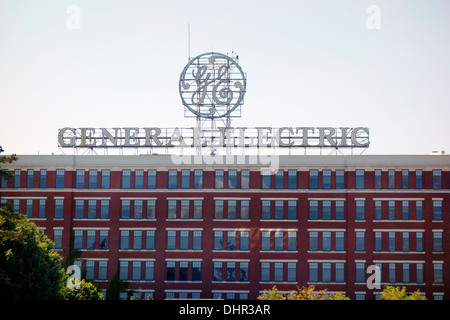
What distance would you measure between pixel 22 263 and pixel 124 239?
942 inches

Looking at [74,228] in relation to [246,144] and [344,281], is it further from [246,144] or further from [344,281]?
[344,281]

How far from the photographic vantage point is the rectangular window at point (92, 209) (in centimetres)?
6962

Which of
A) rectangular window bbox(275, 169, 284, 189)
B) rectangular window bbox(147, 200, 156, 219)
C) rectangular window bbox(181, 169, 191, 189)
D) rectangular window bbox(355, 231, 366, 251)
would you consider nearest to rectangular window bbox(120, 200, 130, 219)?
rectangular window bbox(147, 200, 156, 219)

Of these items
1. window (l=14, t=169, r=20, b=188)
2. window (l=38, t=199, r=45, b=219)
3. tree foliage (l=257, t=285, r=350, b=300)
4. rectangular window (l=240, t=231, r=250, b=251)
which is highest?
window (l=14, t=169, r=20, b=188)

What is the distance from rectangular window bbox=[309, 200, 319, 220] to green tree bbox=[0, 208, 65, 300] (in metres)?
31.3

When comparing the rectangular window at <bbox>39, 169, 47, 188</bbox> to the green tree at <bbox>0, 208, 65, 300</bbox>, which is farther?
the rectangular window at <bbox>39, 169, 47, 188</bbox>

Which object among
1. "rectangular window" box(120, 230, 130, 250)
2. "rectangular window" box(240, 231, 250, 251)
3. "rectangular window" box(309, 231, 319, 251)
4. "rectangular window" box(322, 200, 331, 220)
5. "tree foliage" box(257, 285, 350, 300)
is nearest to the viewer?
"tree foliage" box(257, 285, 350, 300)

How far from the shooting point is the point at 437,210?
223 ft

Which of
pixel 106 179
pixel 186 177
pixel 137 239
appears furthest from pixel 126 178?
pixel 137 239

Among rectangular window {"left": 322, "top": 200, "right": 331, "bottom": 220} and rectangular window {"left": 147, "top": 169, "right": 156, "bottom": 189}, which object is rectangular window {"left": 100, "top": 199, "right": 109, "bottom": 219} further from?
rectangular window {"left": 322, "top": 200, "right": 331, "bottom": 220}

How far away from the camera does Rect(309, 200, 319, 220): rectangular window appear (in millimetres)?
68562

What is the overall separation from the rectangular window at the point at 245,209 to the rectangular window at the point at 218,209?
2.43m

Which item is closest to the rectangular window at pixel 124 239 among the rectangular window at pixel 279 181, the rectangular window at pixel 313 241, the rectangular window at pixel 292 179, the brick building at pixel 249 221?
the brick building at pixel 249 221
